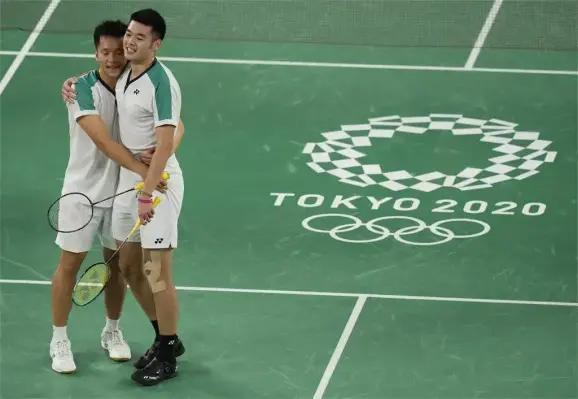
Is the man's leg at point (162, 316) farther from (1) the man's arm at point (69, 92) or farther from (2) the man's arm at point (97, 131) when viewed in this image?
(1) the man's arm at point (69, 92)

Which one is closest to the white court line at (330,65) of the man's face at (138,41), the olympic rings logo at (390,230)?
the olympic rings logo at (390,230)

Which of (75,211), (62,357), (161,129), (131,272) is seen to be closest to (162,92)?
(161,129)

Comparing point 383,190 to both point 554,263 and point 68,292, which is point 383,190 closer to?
point 554,263

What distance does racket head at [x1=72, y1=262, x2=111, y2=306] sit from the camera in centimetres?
1035

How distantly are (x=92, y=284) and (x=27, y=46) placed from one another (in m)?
6.88

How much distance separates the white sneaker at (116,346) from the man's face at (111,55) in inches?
66.1

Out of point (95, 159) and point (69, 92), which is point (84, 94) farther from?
point (95, 159)

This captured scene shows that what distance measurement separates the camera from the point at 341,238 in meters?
12.9

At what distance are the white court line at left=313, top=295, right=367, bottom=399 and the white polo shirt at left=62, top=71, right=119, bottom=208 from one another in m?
1.66

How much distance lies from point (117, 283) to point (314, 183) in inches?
132

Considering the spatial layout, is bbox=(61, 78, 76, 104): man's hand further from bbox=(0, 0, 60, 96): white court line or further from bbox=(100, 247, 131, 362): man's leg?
bbox=(0, 0, 60, 96): white court line

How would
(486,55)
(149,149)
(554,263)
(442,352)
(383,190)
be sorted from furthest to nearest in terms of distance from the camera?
(486,55)
(383,190)
(554,263)
(442,352)
(149,149)

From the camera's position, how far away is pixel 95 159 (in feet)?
34.2

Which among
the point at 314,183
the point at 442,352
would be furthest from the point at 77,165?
the point at 314,183
